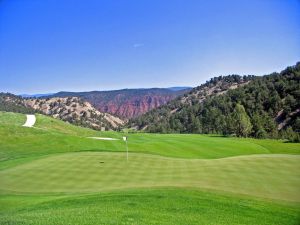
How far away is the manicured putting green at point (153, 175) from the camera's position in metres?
18.1

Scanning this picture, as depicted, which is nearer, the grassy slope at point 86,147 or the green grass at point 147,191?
the green grass at point 147,191

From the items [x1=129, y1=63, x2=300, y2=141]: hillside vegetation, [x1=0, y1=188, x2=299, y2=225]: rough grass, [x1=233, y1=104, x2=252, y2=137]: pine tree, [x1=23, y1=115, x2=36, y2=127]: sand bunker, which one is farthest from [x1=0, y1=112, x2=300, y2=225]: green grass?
[x1=129, y1=63, x2=300, y2=141]: hillside vegetation

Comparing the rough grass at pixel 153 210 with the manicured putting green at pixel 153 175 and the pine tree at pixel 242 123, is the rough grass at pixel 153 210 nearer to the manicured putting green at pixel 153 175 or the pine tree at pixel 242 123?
the manicured putting green at pixel 153 175

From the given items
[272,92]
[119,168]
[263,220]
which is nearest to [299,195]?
[263,220]

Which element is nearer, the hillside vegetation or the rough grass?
the rough grass

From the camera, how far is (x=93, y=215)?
41.6 feet

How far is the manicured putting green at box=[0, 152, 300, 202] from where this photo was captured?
Answer: 712 inches

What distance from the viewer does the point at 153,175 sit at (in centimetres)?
2123

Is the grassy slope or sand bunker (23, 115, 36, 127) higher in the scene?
sand bunker (23, 115, 36, 127)

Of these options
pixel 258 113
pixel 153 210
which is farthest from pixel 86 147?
pixel 258 113

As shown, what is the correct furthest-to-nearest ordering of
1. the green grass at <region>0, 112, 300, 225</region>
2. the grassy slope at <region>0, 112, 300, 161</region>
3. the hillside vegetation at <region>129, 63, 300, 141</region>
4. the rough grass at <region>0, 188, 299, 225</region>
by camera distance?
the hillside vegetation at <region>129, 63, 300, 141</region>
the grassy slope at <region>0, 112, 300, 161</region>
the green grass at <region>0, 112, 300, 225</region>
the rough grass at <region>0, 188, 299, 225</region>

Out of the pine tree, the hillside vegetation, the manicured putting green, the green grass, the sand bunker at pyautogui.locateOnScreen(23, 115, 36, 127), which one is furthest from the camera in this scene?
the hillside vegetation

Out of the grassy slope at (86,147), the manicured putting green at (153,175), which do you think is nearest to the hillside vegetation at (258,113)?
the grassy slope at (86,147)

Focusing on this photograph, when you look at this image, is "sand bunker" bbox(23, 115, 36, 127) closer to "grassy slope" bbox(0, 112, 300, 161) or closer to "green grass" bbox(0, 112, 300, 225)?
"grassy slope" bbox(0, 112, 300, 161)
